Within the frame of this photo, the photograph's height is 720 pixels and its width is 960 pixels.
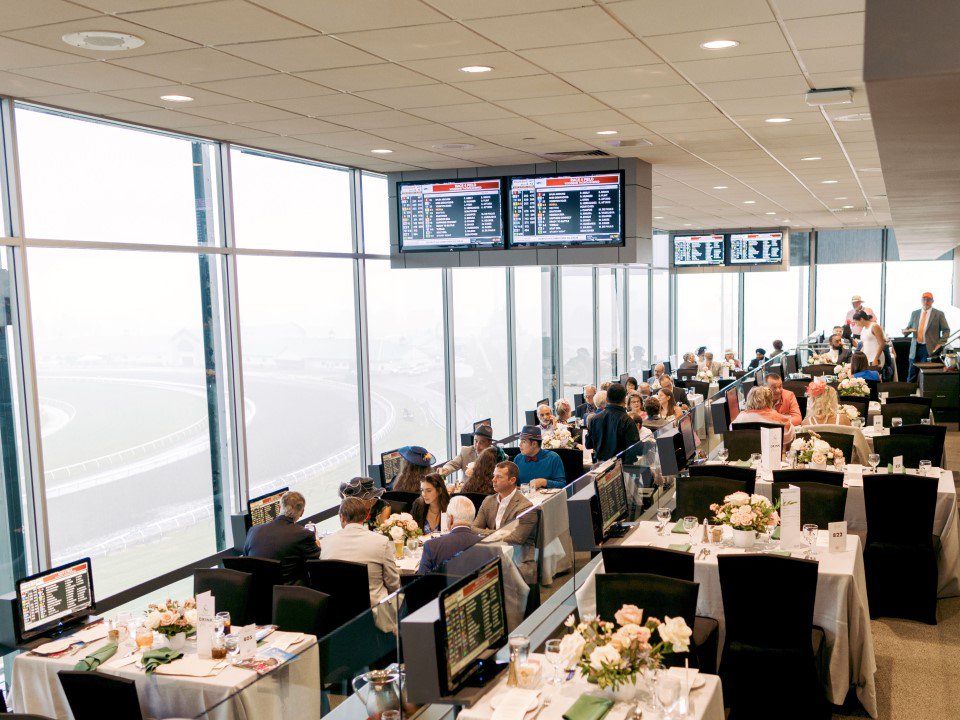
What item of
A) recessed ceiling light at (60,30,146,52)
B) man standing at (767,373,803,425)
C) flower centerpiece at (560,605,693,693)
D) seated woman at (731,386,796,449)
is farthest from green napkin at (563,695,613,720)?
man standing at (767,373,803,425)

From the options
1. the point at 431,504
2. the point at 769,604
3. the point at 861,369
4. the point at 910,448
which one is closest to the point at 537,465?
the point at 431,504

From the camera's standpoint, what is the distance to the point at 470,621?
3.66 meters

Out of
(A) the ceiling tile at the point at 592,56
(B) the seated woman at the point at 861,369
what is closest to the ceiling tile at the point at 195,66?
(A) the ceiling tile at the point at 592,56

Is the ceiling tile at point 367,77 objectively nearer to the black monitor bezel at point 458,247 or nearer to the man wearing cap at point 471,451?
the black monitor bezel at point 458,247

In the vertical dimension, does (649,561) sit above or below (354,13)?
below

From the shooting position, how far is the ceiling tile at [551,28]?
14.5ft

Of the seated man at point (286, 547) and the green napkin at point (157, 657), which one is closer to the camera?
the green napkin at point (157, 657)

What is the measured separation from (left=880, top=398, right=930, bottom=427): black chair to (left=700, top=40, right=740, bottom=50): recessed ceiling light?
6.58 meters

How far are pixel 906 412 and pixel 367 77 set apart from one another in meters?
7.58

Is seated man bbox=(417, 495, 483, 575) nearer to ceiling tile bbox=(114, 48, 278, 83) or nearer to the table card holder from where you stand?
the table card holder

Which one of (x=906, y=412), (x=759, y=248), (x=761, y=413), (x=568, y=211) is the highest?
(x=568, y=211)

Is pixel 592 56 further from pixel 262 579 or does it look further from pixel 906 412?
pixel 906 412

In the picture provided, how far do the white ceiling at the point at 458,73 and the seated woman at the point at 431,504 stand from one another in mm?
2948

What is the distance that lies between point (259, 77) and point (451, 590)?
3.63m
